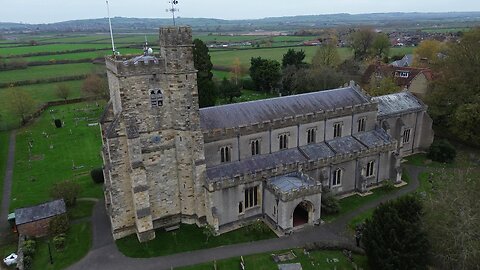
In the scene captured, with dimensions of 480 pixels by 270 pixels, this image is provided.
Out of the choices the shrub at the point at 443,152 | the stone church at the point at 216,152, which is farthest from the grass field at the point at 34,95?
the shrub at the point at 443,152

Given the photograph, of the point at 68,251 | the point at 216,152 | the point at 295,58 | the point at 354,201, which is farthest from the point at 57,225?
the point at 295,58

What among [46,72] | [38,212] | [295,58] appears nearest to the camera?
[38,212]

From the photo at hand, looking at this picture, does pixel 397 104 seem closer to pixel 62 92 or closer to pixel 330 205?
pixel 330 205

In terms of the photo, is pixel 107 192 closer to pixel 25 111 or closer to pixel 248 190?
pixel 248 190

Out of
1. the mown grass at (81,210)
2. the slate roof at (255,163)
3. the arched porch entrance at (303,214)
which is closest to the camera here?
the arched porch entrance at (303,214)

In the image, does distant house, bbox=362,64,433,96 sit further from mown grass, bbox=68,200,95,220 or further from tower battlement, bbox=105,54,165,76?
mown grass, bbox=68,200,95,220

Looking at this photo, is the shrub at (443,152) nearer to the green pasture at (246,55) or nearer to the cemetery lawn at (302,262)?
the cemetery lawn at (302,262)
